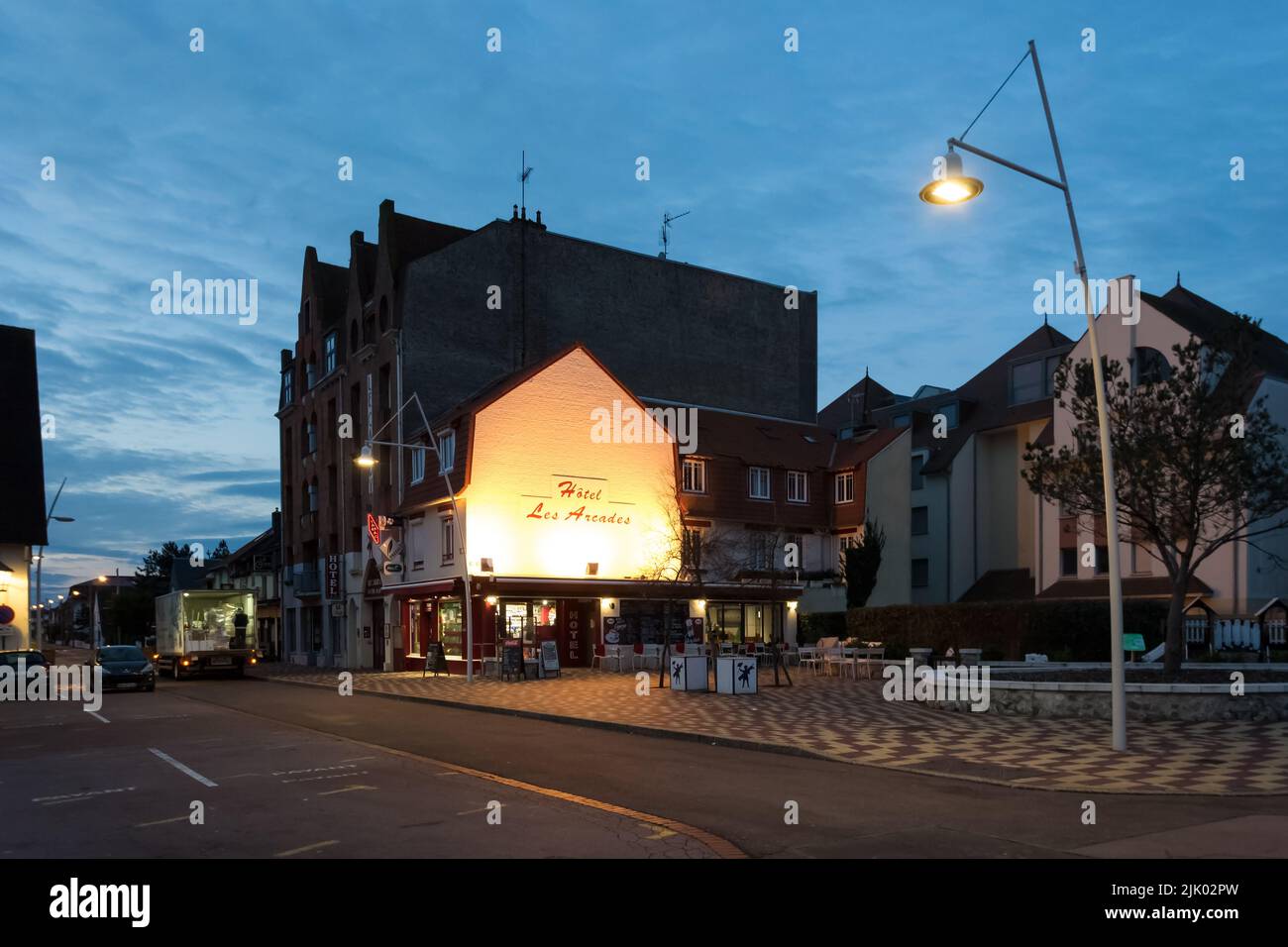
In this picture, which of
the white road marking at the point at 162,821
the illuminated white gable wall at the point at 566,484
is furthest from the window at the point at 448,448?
the white road marking at the point at 162,821

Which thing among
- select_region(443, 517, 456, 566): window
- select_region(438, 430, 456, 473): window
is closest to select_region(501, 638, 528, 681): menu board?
select_region(443, 517, 456, 566): window

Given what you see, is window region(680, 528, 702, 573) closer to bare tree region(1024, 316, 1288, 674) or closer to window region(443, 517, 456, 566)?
window region(443, 517, 456, 566)

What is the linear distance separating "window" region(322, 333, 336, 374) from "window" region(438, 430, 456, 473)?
47.4ft

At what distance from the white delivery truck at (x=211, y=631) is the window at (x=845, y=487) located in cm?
2332

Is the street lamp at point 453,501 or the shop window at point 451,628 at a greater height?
the street lamp at point 453,501

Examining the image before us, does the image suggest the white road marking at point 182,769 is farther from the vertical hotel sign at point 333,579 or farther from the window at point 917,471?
the window at point 917,471

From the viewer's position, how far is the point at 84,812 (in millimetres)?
10984

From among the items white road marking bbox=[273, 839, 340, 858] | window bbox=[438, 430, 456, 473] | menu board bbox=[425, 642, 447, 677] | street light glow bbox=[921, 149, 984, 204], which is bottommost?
menu board bbox=[425, 642, 447, 677]

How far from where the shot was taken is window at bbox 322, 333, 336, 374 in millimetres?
52281

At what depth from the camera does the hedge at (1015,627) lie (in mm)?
30078

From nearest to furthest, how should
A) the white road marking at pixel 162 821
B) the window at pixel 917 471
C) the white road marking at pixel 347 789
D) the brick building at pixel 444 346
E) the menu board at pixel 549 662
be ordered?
the white road marking at pixel 162 821, the white road marking at pixel 347 789, the menu board at pixel 549 662, the brick building at pixel 444 346, the window at pixel 917 471

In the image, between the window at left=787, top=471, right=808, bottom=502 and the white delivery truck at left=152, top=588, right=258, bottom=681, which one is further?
the window at left=787, top=471, right=808, bottom=502

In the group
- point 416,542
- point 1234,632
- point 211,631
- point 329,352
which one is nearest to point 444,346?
point 416,542
